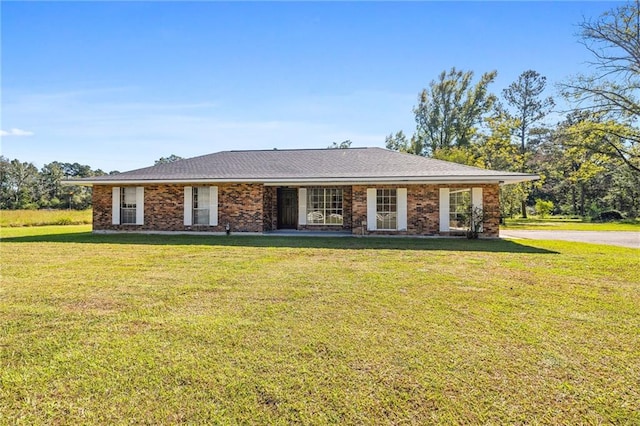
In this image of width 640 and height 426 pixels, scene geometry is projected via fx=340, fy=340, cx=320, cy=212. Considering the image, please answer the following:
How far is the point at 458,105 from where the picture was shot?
33.5m

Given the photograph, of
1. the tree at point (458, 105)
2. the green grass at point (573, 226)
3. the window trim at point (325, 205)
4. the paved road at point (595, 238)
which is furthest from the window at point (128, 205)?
the tree at point (458, 105)

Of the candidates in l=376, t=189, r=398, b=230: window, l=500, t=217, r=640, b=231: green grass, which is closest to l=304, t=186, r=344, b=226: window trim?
l=376, t=189, r=398, b=230: window

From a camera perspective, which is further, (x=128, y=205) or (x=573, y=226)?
(x=573, y=226)

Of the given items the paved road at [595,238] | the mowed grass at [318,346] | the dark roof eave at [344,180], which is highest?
the dark roof eave at [344,180]

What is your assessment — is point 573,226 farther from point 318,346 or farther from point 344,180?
point 318,346

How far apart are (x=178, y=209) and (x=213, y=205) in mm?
1601

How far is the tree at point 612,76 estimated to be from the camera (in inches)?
760

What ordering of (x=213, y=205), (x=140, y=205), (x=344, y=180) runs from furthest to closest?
(x=140, y=205)
(x=213, y=205)
(x=344, y=180)

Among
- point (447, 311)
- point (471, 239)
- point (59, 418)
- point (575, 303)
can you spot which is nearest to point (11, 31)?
point (59, 418)

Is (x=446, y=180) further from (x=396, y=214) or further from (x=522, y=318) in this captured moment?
(x=522, y=318)

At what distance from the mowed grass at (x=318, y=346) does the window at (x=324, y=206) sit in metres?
8.66

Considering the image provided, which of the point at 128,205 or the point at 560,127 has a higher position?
the point at 560,127

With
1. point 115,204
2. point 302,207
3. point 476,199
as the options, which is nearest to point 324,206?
point 302,207

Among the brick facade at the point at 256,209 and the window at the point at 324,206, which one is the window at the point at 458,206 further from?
the window at the point at 324,206
